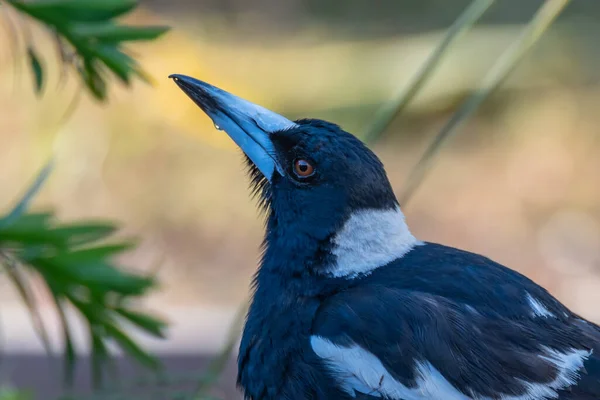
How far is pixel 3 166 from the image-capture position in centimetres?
431

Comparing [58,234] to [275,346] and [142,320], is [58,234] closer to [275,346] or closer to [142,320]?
[142,320]

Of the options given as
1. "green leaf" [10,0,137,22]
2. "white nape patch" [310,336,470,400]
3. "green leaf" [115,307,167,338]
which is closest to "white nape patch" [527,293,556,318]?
"white nape patch" [310,336,470,400]

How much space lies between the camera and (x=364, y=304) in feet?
4.30

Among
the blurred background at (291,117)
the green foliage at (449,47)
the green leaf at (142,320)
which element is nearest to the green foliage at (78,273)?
the green leaf at (142,320)

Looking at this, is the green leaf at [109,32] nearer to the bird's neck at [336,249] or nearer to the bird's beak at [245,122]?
the bird's beak at [245,122]

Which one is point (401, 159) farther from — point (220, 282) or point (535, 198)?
point (220, 282)

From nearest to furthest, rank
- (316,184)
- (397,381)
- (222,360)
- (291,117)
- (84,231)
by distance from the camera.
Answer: (397,381) → (222,360) → (316,184) → (84,231) → (291,117)

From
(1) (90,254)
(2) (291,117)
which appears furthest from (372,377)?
(2) (291,117)

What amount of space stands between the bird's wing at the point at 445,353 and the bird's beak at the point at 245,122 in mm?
325

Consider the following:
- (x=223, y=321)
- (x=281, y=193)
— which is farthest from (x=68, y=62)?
(x=223, y=321)

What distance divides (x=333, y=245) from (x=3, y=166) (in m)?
3.23

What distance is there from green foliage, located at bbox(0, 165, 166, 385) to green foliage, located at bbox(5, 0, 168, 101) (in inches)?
7.4

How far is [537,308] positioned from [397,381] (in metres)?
0.25

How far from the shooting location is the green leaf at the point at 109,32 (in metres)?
1.47
